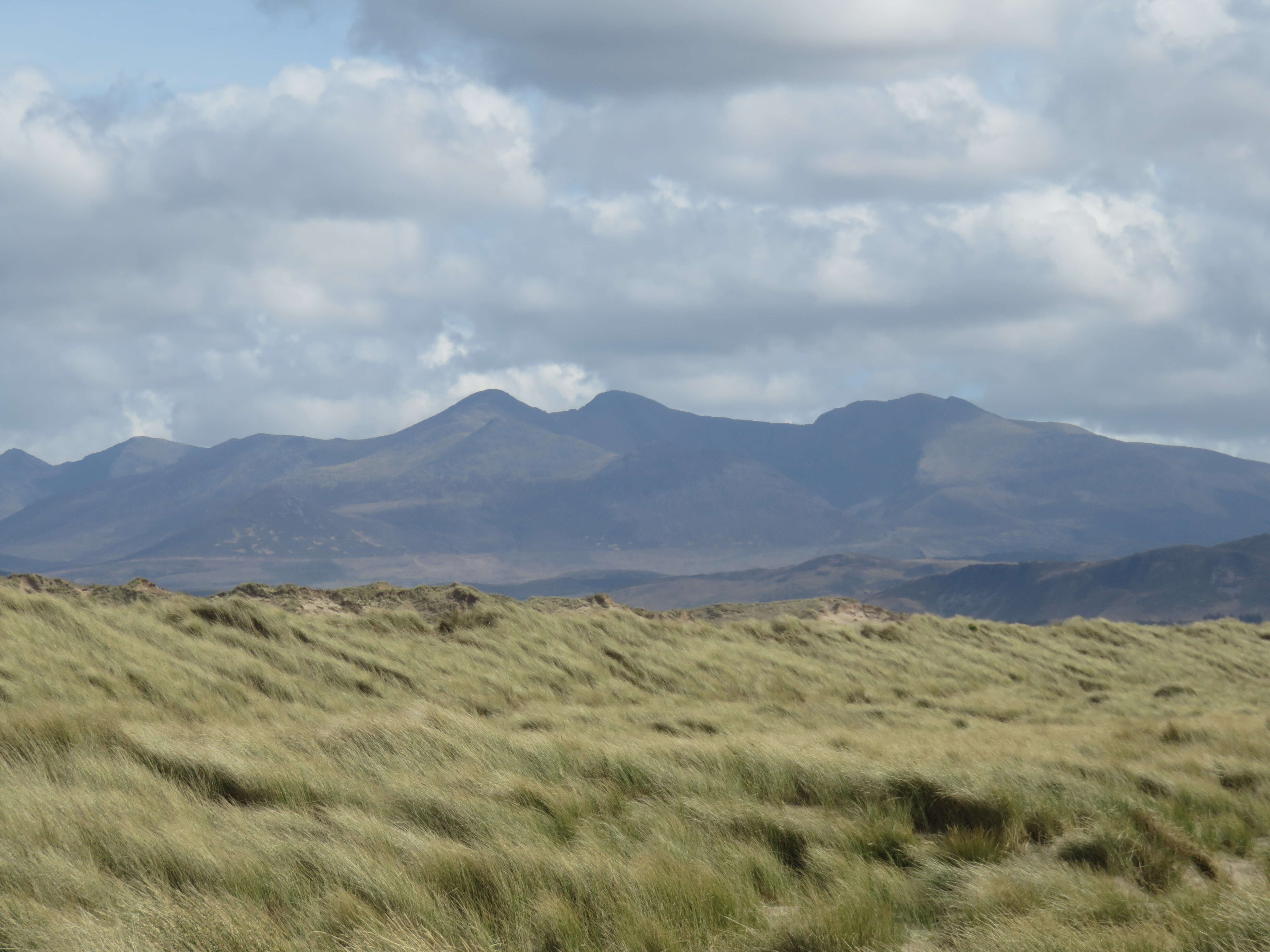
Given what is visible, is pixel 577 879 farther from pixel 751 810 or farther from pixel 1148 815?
pixel 1148 815

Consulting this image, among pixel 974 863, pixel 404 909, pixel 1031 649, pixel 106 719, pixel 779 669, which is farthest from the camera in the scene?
pixel 1031 649

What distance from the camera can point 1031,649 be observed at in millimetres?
30406

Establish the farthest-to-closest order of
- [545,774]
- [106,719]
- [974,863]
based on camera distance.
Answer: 1. [106,719]
2. [545,774]
3. [974,863]

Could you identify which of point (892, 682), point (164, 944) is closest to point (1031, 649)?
point (892, 682)

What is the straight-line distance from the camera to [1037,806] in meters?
7.04

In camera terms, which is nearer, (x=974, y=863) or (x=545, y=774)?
(x=974, y=863)

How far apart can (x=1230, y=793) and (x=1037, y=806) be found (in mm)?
2684

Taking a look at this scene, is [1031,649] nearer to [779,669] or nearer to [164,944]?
[779,669]

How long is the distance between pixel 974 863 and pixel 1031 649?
26.7m

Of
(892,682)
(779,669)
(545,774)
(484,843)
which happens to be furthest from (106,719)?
(892,682)

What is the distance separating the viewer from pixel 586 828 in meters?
6.46

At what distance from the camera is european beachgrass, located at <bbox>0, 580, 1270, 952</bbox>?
4.77m

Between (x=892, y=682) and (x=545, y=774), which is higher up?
(x=545, y=774)

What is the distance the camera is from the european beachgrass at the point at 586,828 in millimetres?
4766
